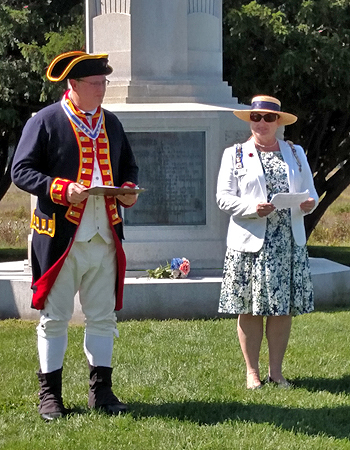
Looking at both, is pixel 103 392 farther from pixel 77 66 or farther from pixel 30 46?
pixel 30 46

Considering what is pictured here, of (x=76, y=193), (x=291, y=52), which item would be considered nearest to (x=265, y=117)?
(x=76, y=193)

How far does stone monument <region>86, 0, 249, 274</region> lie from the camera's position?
8.66 metres

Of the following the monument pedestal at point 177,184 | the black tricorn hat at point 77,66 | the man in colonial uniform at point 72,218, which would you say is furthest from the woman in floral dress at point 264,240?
the monument pedestal at point 177,184

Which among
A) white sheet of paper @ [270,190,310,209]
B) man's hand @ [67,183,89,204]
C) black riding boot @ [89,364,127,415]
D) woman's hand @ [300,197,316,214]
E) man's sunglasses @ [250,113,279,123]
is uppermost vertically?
man's sunglasses @ [250,113,279,123]

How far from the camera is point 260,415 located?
205 inches

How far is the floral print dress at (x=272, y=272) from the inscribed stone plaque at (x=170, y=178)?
2910 mm

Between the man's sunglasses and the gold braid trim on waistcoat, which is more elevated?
the man's sunglasses

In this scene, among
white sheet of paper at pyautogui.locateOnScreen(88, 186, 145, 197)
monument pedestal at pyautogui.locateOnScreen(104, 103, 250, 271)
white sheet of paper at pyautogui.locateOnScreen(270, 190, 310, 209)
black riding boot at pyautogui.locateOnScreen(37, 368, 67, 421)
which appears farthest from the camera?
monument pedestal at pyautogui.locateOnScreen(104, 103, 250, 271)

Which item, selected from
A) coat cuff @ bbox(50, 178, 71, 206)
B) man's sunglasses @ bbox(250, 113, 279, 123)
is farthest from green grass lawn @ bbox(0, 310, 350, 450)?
man's sunglasses @ bbox(250, 113, 279, 123)

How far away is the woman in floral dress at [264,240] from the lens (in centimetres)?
571

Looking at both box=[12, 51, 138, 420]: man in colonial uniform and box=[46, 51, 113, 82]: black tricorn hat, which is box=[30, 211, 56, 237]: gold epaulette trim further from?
box=[46, 51, 113, 82]: black tricorn hat

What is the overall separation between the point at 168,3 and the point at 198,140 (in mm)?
1471

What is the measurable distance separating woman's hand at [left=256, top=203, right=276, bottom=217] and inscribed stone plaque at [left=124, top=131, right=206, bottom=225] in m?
3.21

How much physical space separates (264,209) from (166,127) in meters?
3.27
